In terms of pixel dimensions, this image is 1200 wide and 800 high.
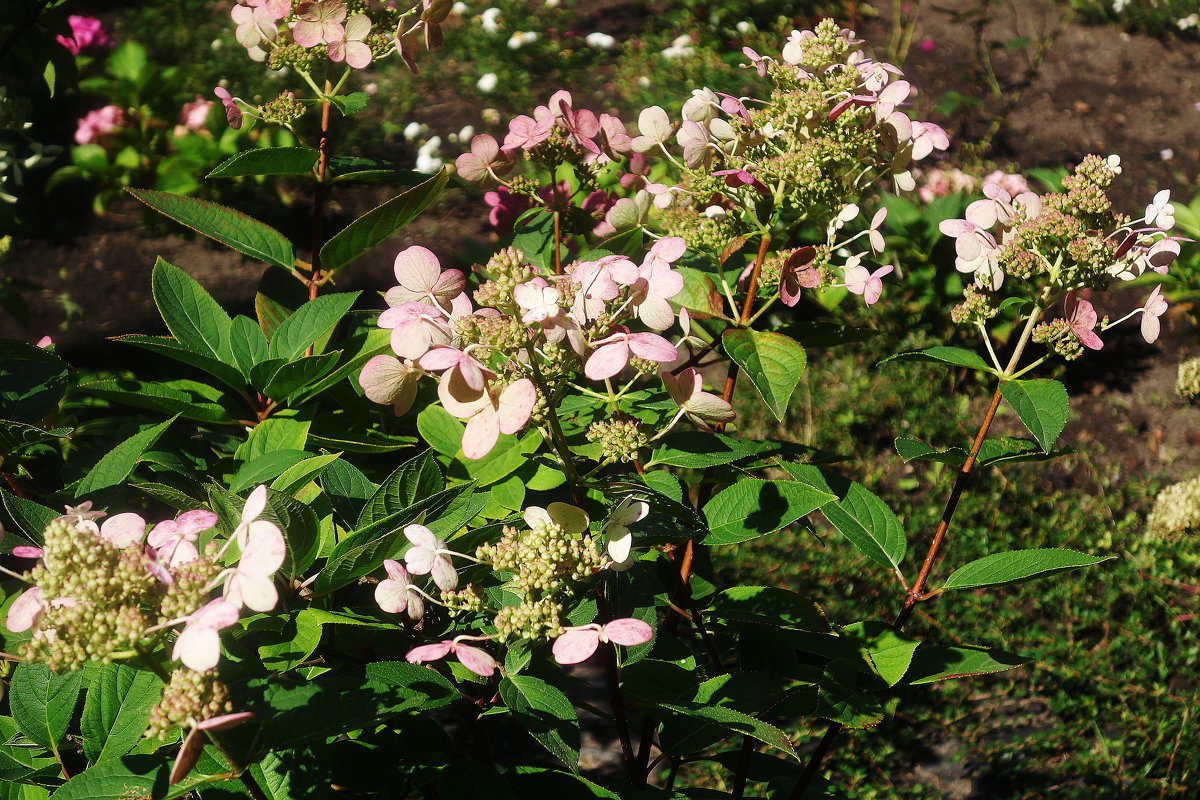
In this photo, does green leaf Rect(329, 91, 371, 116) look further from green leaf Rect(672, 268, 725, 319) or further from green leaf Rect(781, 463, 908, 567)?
green leaf Rect(781, 463, 908, 567)

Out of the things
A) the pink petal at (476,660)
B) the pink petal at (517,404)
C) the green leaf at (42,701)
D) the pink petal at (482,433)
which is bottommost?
the green leaf at (42,701)

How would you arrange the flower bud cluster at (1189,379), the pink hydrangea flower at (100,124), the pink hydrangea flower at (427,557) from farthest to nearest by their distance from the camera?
the pink hydrangea flower at (100,124), the flower bud cluster at (1189,379), the pink hydrangea flower at (427,557)

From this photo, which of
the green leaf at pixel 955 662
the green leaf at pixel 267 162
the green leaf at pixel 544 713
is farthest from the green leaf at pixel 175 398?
the green leaf at pixel 955 662

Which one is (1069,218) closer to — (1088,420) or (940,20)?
(1088,420)

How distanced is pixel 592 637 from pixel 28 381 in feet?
3.16

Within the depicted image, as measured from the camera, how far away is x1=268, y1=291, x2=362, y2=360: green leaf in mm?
Result: 1310

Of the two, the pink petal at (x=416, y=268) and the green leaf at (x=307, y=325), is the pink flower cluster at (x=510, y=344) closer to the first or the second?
the pink petal at (x=416, y=268)

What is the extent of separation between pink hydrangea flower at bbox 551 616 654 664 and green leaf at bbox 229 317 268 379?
75cm

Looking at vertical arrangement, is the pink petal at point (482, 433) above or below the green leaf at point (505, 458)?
above

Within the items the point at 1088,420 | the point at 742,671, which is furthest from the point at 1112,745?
the point at 742,671

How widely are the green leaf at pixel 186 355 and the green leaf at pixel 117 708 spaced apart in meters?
0.44

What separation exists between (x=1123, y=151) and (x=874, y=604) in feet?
11.0

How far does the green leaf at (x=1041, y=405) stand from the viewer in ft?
3.72

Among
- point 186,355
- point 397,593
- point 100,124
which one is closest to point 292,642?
point 397,593
